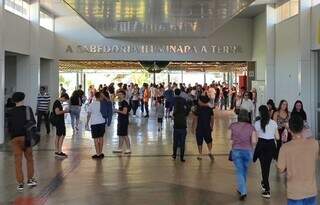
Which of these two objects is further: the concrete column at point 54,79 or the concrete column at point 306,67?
the concrete column at point 54,79

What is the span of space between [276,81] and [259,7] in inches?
149

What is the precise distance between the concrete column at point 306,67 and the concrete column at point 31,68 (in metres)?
10.9

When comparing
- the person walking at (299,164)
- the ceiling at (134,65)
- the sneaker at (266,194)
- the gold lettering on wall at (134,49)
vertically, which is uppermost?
the gold lettering on wall at (134,49)

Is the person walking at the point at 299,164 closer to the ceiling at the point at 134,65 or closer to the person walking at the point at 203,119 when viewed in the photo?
the person walking at the point at 203,119

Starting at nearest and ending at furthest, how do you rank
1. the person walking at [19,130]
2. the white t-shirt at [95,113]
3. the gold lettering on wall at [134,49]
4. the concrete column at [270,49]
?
the person walking at [19,130], the white t-shirt at [95,113], the concrete column at [270,49], the gold lettering on wall at [134,49]

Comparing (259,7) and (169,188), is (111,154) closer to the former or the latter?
(169,188)

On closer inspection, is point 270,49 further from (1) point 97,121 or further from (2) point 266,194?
(2) point 266,194

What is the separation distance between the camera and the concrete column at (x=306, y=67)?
18594 millimetres

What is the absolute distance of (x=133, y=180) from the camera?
9.91 meters

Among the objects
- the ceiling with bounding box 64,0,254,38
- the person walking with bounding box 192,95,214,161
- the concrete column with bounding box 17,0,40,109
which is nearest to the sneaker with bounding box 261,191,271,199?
the person walking with bounding box 192,95,214,161

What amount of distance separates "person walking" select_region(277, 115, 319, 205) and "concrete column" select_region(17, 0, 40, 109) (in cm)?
1834

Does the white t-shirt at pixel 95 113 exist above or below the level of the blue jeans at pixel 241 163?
above

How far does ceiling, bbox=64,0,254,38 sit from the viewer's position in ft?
55.7

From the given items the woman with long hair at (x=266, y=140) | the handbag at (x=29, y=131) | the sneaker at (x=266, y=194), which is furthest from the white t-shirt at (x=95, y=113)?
the sneaker at (x=266, y=194)
